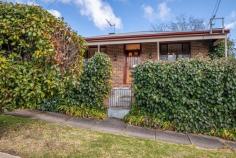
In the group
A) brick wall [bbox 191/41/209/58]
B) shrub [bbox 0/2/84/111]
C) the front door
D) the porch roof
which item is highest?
the porch roof

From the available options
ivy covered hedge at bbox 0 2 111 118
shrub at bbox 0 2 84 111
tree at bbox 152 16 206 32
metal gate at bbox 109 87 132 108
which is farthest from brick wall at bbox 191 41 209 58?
tree at bbox 152 16 206 32

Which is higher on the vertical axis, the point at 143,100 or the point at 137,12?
the point at 137,12

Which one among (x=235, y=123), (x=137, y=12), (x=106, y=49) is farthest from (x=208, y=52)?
(x=137, y=12)

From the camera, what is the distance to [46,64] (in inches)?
230

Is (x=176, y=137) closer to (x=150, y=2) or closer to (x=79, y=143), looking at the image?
(x=79, y=143)

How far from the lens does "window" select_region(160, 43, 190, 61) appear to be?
50.0 feet

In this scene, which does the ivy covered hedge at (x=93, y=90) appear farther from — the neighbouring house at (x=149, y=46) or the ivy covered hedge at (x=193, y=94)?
the neighbouring house at (x=149, y=46)

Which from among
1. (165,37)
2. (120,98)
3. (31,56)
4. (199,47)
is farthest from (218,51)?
(31,56)

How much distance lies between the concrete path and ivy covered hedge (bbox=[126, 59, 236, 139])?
48 centimetres

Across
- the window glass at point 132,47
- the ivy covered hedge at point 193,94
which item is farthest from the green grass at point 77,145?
the window glass at point 132,47

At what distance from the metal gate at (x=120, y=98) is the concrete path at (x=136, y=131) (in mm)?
750

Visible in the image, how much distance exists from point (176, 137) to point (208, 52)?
25.2 ft

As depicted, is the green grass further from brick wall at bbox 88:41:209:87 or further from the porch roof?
brick wall at bbox 88:41:209:87

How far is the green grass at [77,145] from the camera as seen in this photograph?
581 cm
